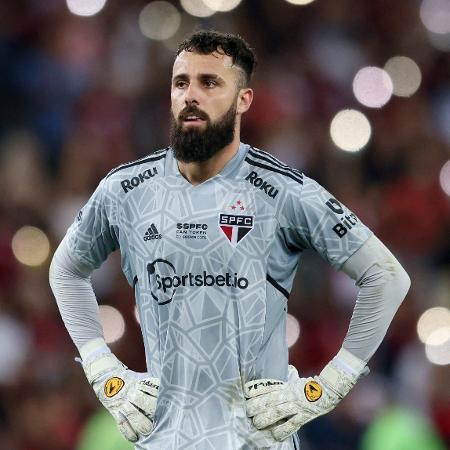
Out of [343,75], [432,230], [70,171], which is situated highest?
[343,75]

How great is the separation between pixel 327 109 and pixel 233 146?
428 centimetres

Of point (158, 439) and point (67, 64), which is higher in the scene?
point (67, 64)

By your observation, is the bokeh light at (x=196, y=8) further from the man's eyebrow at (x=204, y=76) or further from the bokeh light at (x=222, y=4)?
the man's eyebrow at (x=204, y=76)

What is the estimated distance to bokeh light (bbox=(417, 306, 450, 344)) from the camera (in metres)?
7.09

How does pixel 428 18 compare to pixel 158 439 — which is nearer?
pixel 158 439

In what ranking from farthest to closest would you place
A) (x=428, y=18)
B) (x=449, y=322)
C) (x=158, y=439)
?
(x=428, y=18) → (x=449, y=322) → (x=158, y=439)

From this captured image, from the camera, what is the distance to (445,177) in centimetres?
768

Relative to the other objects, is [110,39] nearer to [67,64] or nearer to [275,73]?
[67,64]

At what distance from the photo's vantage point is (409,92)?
832cm

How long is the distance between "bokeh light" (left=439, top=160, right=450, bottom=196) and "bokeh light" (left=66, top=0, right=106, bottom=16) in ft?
9.86

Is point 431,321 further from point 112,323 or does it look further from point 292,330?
point 112,323

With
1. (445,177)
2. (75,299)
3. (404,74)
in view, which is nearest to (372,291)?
(75,299)

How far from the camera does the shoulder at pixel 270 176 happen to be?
3947 millimetres

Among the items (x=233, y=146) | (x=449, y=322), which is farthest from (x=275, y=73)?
(x=233, y=146)
